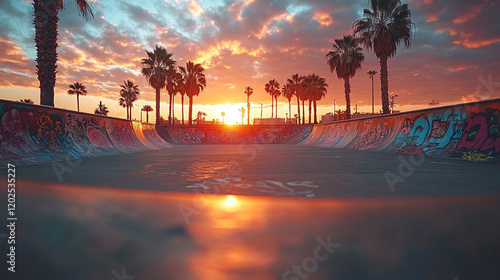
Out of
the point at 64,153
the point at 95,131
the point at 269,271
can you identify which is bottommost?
the point at 269,271

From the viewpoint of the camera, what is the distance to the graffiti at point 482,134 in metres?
7.76

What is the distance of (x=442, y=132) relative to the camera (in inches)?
388

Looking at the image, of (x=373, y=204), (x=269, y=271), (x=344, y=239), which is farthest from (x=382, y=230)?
(x=269, y=271)

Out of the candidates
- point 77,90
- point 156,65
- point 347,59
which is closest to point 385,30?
point 347,59

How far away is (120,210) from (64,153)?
804 centimetres

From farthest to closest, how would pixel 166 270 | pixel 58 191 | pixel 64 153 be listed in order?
1. pixel 64 153
2. pixel 58 191
3. pixel 166 270

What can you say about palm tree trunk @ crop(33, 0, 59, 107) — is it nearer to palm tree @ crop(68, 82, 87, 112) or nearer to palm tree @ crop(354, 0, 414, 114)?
palm tree @ crop(354, 0, 414, 114)

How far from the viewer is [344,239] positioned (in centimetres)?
202

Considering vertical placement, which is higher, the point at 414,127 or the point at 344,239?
the point at 414,127

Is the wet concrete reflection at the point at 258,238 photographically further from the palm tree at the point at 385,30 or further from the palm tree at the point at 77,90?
the palm tree at the point at 77,90

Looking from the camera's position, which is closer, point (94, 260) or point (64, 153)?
point (94, 260)

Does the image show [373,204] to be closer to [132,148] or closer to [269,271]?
[269,271]

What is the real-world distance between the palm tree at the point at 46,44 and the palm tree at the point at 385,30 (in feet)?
67.0

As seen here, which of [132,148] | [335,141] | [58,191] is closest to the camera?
[58,191]
